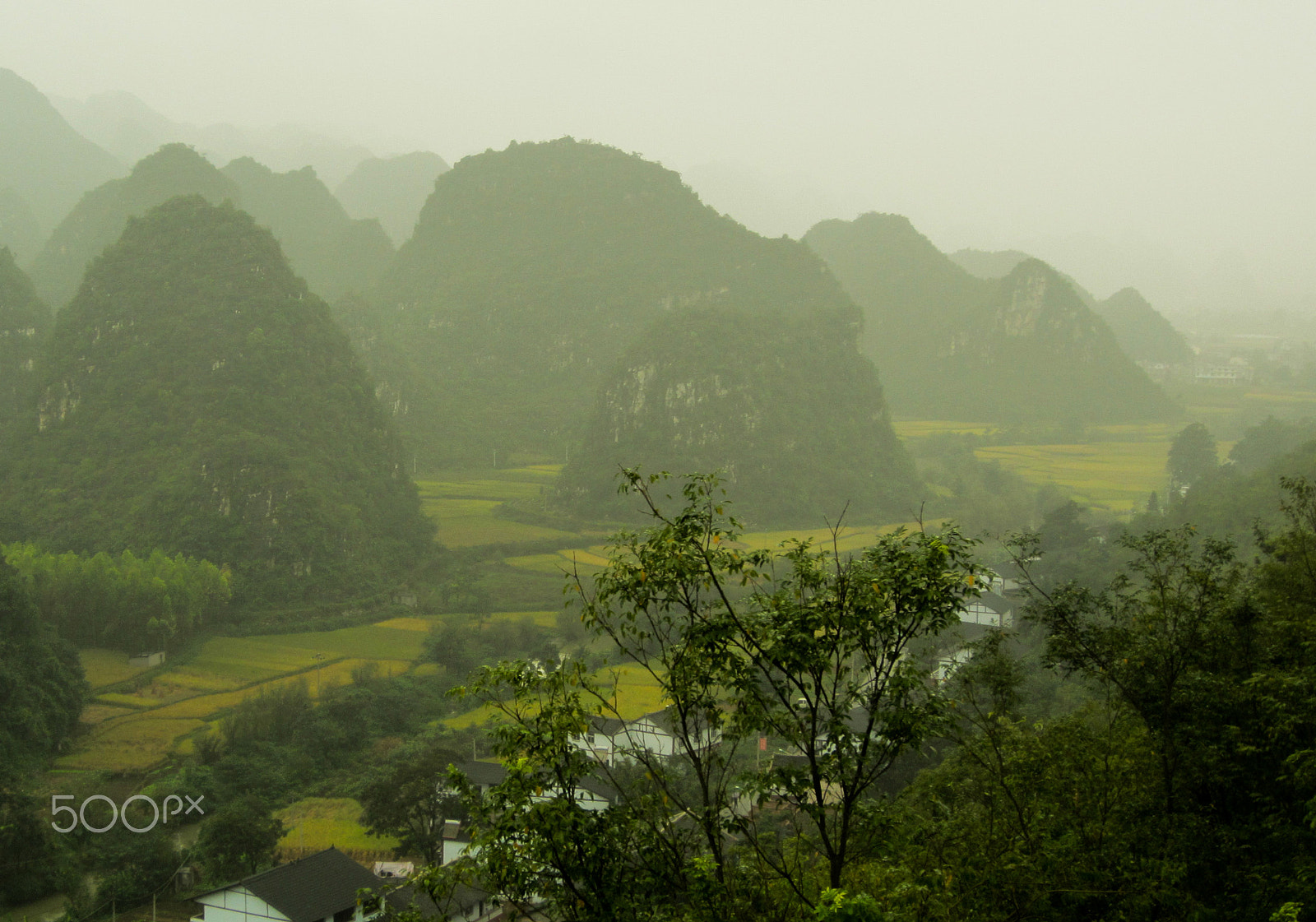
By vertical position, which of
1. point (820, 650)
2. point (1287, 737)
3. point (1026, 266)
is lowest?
point (1287, 737)

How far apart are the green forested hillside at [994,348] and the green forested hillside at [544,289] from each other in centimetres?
1839

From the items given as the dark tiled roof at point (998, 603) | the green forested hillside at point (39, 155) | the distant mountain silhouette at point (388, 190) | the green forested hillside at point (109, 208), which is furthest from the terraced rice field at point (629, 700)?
the distant mountain silhouette at point (388, 190)

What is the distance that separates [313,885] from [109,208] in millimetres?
65558

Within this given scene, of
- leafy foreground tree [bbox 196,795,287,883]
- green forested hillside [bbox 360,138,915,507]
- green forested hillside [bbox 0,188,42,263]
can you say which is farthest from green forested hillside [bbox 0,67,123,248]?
leafy foreground tree [bbox 196,795,287,883]

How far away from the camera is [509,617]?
1307 inches

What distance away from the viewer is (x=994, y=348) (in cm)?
9081

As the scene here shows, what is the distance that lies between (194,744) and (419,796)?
7.77m

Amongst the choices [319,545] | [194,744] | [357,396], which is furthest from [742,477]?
[194,744]

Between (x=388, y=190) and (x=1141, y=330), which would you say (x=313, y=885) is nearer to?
(x=1141, y=330)

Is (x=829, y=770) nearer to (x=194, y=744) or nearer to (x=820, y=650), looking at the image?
(x=820, y=650)

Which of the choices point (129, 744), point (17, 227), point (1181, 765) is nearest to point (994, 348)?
point (129, 744)

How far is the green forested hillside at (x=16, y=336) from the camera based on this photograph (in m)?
43.9

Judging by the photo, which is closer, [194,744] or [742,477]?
[194,744]

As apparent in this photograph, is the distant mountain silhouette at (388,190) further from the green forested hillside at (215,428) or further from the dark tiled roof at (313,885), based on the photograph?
the dark tiled roof at (313,885)
